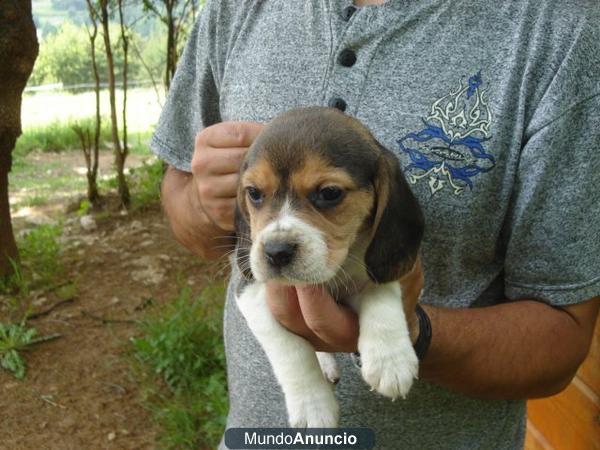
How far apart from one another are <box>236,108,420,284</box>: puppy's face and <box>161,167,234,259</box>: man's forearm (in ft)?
1.36

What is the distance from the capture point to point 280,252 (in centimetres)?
188

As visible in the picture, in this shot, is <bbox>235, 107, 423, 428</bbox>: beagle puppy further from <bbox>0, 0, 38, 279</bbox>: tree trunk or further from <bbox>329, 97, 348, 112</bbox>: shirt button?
<bbox>0, 0, 38, 279</bbox>: tree trunk

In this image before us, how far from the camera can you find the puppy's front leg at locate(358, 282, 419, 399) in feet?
6.21

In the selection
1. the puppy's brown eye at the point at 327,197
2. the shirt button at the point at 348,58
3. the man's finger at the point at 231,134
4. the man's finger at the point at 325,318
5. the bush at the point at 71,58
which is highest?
the shirt button at the point at 348,58

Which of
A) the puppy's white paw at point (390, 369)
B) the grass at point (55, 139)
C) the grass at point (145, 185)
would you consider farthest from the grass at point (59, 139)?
the puppy's white paw at point (390, 369)

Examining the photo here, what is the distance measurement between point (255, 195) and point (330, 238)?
288mm

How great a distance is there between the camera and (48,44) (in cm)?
1172

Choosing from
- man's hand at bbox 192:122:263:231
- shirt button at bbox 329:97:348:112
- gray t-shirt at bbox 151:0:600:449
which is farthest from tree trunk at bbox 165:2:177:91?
shirt button at bbox 329:97:348:112

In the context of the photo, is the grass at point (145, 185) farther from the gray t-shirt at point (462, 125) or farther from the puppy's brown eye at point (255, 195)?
the puppy's brown eye at point (255, 195)

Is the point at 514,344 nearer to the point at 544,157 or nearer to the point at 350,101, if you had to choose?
the point at 544,157

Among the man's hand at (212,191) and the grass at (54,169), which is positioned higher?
the man's hand at (212,191)

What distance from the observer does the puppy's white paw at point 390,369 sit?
6.19 feet

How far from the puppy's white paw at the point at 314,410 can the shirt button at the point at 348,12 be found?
4.09ft

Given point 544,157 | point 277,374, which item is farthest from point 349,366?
point 544,157
